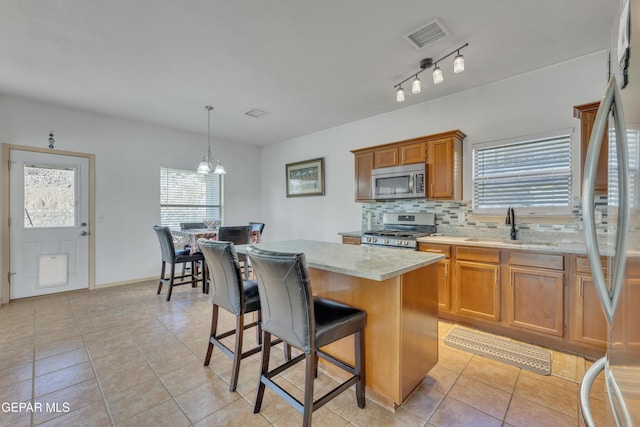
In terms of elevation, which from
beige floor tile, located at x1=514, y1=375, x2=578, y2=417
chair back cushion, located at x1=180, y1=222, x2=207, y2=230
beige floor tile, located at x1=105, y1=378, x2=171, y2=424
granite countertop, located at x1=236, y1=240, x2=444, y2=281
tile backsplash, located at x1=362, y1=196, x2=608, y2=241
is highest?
tile backsplash, located at x1=362, y1=196, x2=608, y2=241

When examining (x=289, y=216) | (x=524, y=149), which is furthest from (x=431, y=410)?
(x=289, y=216)

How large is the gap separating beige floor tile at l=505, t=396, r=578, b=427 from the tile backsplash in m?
1.50

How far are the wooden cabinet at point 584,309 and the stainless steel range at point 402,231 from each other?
4.42 feet

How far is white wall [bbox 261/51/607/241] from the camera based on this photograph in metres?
2.81

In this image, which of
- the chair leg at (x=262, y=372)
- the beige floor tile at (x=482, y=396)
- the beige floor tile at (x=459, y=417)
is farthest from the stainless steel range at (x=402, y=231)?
the chair leg at (x=262, y=372)

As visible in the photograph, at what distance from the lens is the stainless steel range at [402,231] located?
3324mm

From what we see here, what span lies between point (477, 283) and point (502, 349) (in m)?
0.60

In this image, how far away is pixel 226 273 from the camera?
1920 millimetres

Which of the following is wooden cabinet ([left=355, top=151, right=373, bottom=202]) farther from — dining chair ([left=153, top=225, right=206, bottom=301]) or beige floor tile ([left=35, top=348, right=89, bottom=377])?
beige floor tile ([left=35, top=348, right=89, bottom=377])

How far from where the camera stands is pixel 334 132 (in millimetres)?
5027

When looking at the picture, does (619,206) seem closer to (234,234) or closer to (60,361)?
(60,361)

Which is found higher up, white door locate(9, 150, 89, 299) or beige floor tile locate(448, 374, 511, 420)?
white door locate(9, 150, 89, 299)

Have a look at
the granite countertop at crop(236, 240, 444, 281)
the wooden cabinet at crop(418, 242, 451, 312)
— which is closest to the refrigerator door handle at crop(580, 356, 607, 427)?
the granite countertop at crop(236, 240, 444, 281)

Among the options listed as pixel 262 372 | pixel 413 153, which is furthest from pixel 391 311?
pixel 413 153
